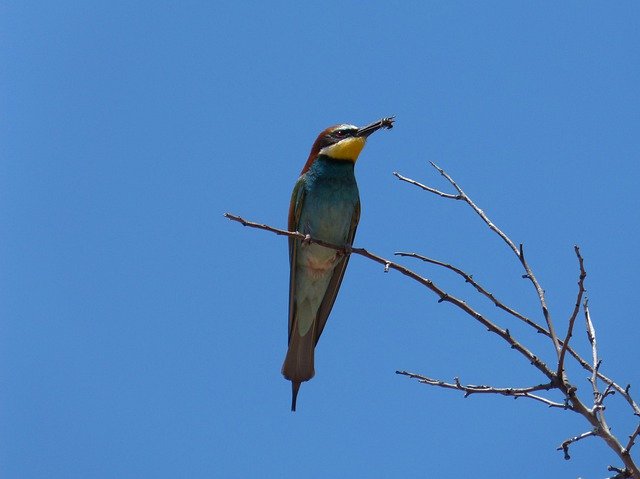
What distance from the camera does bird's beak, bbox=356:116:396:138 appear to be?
525 centimetres

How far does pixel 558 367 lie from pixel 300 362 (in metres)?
2.76

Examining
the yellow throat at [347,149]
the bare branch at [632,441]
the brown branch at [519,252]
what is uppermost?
the yellow throat at [347,149]

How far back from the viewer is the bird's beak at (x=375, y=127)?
207 inches

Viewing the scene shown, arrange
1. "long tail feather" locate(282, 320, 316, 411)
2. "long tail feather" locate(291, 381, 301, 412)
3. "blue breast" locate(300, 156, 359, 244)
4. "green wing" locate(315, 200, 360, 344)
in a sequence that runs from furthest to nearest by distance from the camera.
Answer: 1. "green wing" locate(315, 200, 360, 344)
2. "blue breast" locate(300, 156, 359, 244)
3. "long tail feather" locate(282, 320, 316, 411)
4. "long tail feather" locate(291, 381, 301, 412)

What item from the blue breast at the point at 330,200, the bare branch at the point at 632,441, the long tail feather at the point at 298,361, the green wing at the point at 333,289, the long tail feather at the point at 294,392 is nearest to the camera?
the bare branch at the point at 632,441

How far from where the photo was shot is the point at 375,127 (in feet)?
17.4

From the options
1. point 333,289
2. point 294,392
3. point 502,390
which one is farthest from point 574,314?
point 333,289

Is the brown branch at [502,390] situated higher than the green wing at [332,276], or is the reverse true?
the green wing at [332,276]

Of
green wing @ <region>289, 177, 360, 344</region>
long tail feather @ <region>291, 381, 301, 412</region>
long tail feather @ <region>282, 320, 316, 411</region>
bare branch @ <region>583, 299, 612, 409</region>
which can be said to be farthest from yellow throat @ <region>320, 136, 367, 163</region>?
bare branch @ <region>583, 299, 612, 409</region>

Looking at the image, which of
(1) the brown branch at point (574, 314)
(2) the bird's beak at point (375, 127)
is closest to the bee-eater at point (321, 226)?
(2) the bird's beak at point (375, 127)

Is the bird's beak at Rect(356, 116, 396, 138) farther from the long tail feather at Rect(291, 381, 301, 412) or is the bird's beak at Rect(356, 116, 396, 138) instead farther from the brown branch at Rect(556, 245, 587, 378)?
the brown branch at Rect(556, 245, 587, 378)

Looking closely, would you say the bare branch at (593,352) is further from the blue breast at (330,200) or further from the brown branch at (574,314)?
the blue breast at (330,200)

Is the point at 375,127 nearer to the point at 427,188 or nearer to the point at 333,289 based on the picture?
the point at 333,289

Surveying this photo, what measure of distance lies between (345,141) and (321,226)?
0.57 metres
